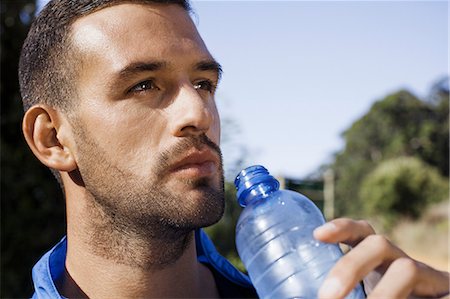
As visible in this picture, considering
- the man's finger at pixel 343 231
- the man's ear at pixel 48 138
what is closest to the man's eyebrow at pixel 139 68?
the man's ear at pixel 48 138

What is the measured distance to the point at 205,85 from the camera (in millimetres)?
2148

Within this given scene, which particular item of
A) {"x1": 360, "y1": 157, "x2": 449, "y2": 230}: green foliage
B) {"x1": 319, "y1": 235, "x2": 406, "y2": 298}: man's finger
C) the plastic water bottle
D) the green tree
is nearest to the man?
the plastic water bottle

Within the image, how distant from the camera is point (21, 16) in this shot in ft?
20.6

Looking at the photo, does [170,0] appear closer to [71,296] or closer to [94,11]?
[94,11]

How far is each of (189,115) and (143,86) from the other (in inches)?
7.7

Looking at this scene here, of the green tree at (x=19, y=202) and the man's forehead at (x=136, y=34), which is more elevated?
the man's forehead at (x=136, y=34)

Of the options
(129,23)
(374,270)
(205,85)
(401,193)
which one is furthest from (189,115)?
(401,193)

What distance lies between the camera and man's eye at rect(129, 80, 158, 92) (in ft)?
6.52

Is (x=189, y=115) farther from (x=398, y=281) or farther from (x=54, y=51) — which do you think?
(x=398, y=281)

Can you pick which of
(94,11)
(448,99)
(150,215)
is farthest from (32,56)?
(448,99)

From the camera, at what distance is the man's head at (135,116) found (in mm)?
1918

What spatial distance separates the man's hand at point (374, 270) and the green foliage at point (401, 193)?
2009 cm

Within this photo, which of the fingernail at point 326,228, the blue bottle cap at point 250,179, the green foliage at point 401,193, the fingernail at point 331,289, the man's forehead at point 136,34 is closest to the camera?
the fingernail at point 331,289

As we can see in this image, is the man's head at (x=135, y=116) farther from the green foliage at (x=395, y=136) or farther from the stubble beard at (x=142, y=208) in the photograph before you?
the green foliage at (x=395, y=136)
